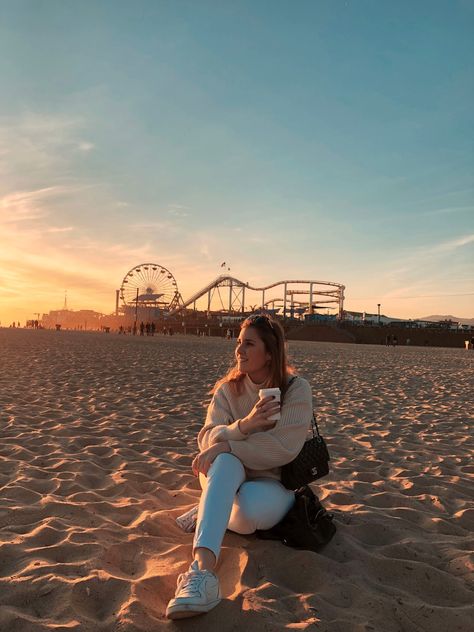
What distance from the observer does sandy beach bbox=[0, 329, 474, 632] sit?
215 cm

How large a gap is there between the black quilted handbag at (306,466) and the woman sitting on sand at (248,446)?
53 mm

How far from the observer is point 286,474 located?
9.16 feet

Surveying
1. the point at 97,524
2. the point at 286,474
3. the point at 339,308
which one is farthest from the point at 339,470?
the point at 339,308

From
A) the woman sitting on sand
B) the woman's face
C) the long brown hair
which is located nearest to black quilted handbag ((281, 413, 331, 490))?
the woman sitting on sand

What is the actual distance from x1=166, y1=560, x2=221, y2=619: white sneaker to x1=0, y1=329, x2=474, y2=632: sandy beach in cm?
5

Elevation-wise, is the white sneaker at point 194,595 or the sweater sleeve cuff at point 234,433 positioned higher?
the sweater sleeve cuff at point 234,433

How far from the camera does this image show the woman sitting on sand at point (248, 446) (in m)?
2.31

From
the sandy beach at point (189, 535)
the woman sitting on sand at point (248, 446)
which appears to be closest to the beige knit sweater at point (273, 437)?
the woman sitting on sand at point (248, 446)

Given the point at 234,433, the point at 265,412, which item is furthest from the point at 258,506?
the point at 265,412

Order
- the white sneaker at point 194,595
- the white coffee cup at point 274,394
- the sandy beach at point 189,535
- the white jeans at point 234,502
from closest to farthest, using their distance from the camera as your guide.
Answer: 1. the white sneaker at point 194,595
2. the sandy beach at point 189,535
3. the white jeans at point 234,502
4. the white coffee cup at point 274,394

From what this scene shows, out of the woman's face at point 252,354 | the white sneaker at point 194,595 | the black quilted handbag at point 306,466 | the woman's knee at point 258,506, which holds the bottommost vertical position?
the white sneaker at point 194,595

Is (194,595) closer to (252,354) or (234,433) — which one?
(234,433)

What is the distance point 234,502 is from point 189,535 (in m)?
0.50

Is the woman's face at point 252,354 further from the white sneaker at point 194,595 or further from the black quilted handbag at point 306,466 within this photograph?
the white sneaker at point 194,595
